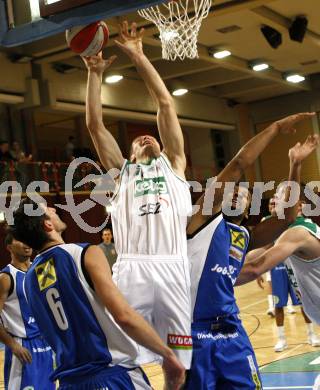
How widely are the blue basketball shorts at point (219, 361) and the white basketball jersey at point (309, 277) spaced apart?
1.18 m

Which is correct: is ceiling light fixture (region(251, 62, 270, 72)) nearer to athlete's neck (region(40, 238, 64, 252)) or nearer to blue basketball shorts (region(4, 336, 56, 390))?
blue basketball shorts (region(4, 336, 56, 390))

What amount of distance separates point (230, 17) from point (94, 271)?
12.8m

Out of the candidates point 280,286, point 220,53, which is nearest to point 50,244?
point 280,286

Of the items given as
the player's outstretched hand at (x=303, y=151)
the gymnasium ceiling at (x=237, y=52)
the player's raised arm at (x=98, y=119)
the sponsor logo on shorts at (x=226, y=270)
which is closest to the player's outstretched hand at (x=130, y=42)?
the player's raised arm at (x=98, y=119)

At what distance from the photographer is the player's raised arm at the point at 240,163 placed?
4.19 meters

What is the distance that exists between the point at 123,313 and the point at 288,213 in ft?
6.30

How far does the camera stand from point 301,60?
20.4 meters

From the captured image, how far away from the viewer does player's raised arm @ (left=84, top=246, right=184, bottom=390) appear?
3.01 metres

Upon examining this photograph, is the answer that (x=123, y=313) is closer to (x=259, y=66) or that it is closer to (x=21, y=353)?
(x=21, y=353)

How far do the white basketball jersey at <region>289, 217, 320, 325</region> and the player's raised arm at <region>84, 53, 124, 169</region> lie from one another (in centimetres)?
144

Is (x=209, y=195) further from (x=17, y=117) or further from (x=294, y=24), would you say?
(x=17, y=117)

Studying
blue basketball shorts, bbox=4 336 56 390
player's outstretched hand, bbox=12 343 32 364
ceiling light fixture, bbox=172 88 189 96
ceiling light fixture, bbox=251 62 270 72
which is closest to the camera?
player's outstretched hand, bbox=12 343 32 364

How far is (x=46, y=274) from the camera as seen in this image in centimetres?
327

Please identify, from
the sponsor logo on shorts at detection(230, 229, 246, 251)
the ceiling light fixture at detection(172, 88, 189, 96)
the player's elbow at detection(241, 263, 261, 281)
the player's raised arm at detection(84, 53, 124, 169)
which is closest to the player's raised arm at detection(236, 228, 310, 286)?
the player's elbow at detection(241, 263, 261, 281)
